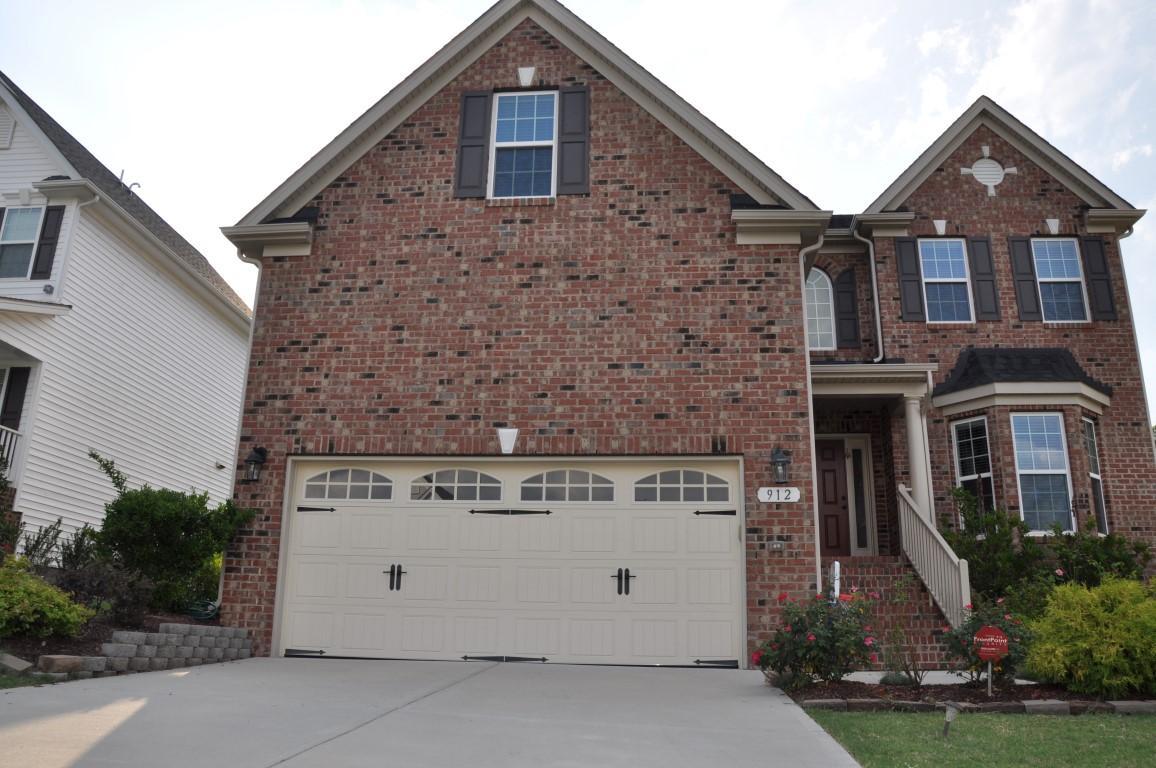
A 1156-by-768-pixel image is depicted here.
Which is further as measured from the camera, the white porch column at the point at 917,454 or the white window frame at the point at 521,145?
the white porch column at the point at 917,454

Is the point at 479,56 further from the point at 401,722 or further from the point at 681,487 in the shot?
the point at 401,722

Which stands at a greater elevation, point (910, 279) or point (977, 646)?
point (910, 279)

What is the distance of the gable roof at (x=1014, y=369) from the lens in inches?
555

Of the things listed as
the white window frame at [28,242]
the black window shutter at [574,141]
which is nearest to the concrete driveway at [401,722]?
the black window shutter at [574,141]

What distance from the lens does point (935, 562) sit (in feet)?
37.0

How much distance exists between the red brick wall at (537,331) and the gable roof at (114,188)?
702 cm

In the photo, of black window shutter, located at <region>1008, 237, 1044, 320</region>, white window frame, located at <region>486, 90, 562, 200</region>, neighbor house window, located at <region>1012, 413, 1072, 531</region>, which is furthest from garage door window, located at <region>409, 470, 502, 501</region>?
black window shutter, located at <region>1008, 237, 1044, 320</region>

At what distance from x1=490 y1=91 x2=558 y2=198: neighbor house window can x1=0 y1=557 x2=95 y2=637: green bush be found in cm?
708

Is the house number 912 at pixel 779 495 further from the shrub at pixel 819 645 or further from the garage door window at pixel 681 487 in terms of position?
the shrub at pixel 819 645

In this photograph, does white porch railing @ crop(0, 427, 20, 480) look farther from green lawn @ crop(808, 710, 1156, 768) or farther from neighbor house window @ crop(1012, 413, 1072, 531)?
neighbor house window @ crop(1012, 413, 1072, 531)

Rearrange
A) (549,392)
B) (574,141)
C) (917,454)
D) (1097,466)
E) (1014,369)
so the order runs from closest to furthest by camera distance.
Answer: (549,392) → (574,141) → (917,454) → (1014,369) → (1097,466)

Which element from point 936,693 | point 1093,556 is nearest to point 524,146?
point 936,693

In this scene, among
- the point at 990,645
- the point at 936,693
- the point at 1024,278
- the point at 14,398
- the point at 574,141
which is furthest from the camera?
the point at 1024,278

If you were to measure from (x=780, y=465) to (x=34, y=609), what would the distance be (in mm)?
7908
